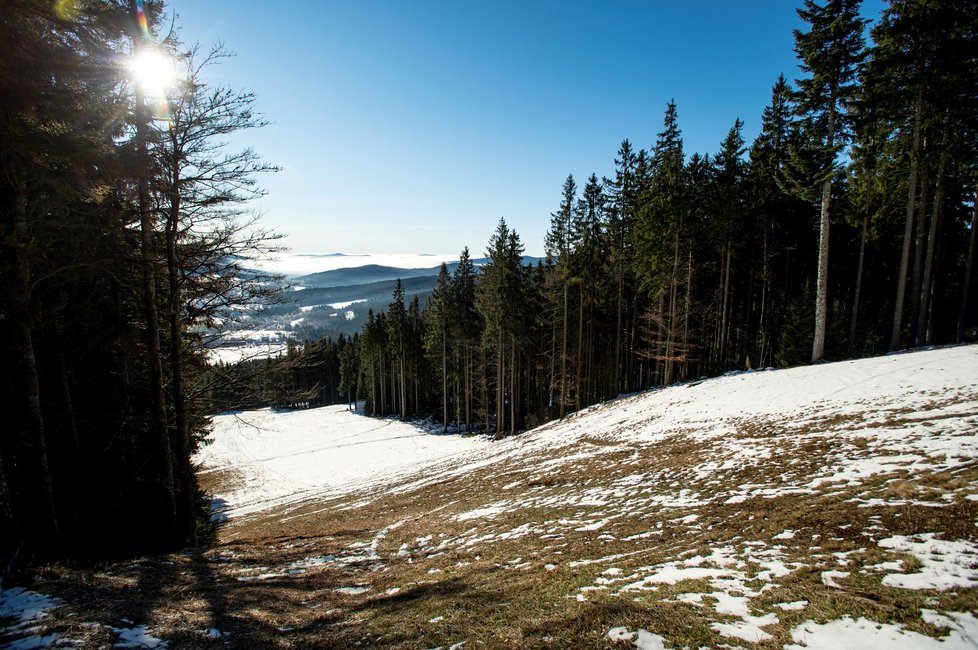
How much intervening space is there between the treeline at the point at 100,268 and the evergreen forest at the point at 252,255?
55 millimetres

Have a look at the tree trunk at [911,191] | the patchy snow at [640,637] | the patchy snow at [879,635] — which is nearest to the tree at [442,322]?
the tree trunk at [911,191]

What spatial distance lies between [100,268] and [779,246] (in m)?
36.2

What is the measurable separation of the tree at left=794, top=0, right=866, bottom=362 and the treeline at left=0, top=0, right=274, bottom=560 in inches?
919

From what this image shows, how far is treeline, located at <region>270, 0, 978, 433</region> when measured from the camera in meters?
17.8

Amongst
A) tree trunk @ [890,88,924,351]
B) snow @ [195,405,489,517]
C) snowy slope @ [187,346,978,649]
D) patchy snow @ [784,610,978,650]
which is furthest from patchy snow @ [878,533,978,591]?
snow @ [195,405,489,517]

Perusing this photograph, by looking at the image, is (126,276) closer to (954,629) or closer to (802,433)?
(954,629)

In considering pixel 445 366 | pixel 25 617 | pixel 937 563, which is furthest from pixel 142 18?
pixel 445 366

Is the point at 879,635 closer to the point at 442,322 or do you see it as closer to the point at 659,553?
the point at 659,553

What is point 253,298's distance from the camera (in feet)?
33.7

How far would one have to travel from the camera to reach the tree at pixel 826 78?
1783 centimetres

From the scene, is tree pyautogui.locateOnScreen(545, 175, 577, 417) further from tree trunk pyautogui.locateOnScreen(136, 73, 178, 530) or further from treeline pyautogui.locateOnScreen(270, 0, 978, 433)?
tree trunk pyautogui.locateOnScreen(136, 73, 178, 530)

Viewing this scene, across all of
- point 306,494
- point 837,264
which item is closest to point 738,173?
point 837,264

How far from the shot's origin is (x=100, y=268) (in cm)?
802

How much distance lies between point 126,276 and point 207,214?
7.28 feet
